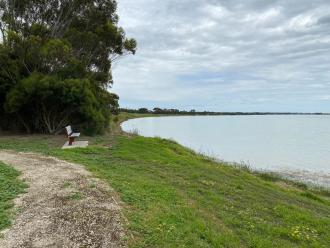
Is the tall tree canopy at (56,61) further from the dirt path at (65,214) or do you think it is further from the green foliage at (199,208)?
the dirt path at (65,214)

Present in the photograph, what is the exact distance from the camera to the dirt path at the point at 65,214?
559cm

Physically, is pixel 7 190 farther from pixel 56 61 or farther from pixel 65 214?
pixel 56 61

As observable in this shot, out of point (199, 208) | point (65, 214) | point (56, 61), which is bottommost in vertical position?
point (199, 208)

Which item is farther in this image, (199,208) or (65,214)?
(199,208)

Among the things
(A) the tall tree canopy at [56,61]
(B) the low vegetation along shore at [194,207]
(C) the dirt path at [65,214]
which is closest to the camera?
(C) the dirt path at [65,214]

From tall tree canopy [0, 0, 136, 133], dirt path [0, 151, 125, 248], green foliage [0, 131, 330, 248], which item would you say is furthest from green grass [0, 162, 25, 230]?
→ tall tree canopy [0, 0, 136, 133]

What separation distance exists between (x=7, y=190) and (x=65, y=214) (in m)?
2.04

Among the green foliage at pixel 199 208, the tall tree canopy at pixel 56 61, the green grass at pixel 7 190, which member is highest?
the tall tree canopy at pixel 56 61

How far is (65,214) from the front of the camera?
21.3 feet

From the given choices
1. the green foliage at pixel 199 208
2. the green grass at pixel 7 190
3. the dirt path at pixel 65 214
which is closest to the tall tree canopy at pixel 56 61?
the green foliage at pixel 199 208

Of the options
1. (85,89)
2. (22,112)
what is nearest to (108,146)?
(85,89)

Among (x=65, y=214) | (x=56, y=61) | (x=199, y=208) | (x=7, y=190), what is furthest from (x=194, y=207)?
(x=56, y=61)

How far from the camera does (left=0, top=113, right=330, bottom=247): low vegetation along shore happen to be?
6.30m

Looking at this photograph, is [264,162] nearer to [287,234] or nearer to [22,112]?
[22,112]
